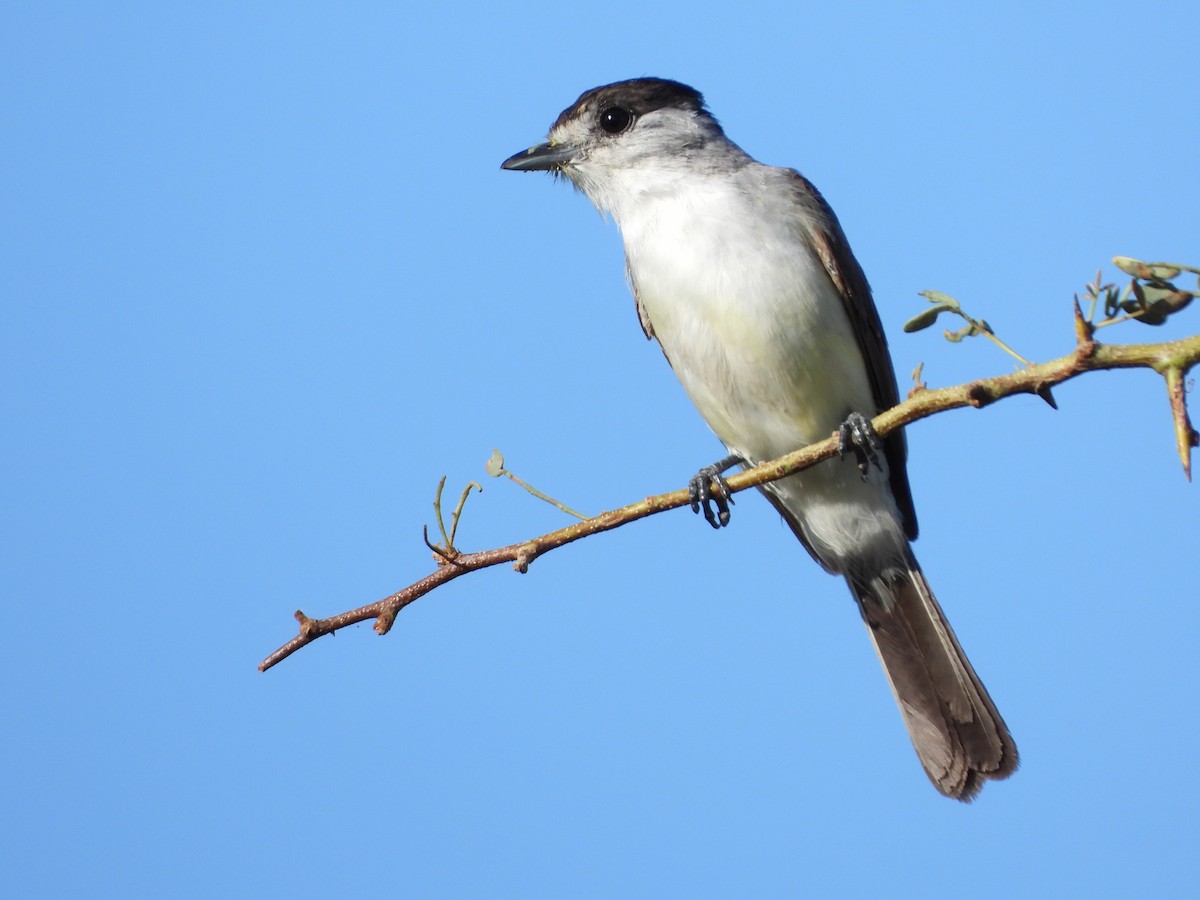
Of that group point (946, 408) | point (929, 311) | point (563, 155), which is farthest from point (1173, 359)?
→ point (563, 155)

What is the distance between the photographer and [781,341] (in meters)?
5.04

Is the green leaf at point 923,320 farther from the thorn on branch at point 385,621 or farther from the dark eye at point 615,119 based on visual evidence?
the dark eye at point 615,119

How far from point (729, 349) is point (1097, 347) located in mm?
2487

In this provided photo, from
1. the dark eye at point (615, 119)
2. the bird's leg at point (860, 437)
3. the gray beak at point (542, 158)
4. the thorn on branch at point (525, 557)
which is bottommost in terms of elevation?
the thorn on branch at point (525, 557)

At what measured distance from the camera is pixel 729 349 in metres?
5.14

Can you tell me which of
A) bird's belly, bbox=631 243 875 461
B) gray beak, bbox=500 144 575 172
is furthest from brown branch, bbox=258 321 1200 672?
gray beak, bbox=500 144 575 172

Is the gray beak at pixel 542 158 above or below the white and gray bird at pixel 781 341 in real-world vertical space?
above

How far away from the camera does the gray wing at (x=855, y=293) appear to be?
5.36m

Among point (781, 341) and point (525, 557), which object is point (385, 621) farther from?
point (781, 341)

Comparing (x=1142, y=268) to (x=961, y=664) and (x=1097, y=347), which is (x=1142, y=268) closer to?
(x=1097, y=347)

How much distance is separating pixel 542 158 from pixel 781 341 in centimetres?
164

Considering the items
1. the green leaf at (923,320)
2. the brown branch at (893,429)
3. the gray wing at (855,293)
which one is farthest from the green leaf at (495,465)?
the gray wing at (855,293)

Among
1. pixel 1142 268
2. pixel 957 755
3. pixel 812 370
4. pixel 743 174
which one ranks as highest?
pixel 743 174

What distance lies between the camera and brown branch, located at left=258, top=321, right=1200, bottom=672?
258 cm
